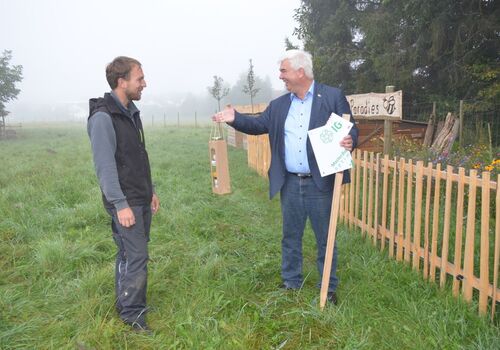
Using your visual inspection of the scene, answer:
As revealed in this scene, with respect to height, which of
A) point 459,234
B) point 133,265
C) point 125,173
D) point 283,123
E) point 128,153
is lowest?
point 133,265

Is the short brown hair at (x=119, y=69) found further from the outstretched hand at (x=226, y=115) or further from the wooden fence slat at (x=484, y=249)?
the wooden fence slat at (x=484, y=249)

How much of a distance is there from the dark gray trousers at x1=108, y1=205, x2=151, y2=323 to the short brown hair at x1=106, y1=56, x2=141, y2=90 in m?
0.92

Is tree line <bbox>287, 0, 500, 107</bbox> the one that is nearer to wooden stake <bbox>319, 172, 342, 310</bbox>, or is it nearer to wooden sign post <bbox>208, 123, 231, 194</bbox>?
wooden sign post <bbox>208, 123, 231, 194</bbox>

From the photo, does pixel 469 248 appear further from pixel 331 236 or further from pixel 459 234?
pixel 331 236

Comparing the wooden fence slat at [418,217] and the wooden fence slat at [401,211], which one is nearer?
the wooden fence slat at [418,217]

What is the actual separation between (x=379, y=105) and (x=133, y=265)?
3146 millimetres

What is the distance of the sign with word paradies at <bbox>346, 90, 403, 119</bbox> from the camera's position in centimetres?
418

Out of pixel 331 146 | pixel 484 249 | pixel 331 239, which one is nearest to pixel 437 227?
pixel 484 249

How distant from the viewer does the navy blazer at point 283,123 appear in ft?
10.0

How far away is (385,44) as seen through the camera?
13352 millimetres

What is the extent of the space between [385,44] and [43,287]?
1296cm

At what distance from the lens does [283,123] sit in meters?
3.18

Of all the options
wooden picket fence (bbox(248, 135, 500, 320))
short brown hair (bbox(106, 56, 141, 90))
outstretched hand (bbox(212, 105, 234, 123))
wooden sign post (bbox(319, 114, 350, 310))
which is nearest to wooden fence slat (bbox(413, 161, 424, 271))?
wooden picket fence (bbox(248, 135, 500, 320))

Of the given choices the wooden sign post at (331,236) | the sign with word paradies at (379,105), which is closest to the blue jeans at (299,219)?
the wooden sign post at (331,236)
